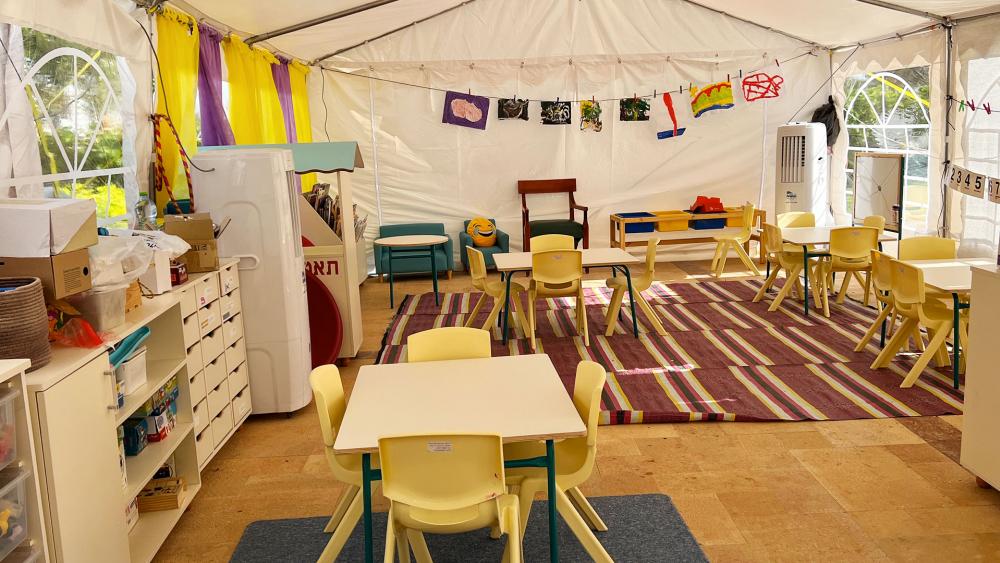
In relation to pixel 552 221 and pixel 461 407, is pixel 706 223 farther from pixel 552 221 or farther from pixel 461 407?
pixel 461 407

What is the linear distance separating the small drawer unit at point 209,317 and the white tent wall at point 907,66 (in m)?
6.64

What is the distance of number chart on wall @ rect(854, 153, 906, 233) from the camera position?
8.05 meters

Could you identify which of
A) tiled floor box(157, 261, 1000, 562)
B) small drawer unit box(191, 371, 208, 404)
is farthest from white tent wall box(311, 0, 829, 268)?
small drawer unit box(191, 371, 208, 404)

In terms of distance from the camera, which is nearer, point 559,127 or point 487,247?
point 487,247

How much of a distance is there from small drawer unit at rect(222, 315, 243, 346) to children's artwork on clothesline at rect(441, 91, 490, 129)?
19.0ft

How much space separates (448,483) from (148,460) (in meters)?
1.67

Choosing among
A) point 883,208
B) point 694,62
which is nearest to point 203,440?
point 883,208

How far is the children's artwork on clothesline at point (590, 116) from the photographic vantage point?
407 inches

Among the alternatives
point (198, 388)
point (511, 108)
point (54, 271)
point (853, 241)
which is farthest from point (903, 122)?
point (54, 271)

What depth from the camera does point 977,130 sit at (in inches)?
288

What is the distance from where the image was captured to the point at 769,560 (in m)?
3.35

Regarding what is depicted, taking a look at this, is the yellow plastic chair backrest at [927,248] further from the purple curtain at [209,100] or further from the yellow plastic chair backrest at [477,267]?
the purple curtain at [209,100]

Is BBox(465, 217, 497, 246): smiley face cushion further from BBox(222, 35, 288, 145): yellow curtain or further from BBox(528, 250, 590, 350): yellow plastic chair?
BBox(528, 250, 590, 350): yellow plastic chair

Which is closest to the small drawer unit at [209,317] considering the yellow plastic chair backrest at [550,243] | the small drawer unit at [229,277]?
the small drawer unit at [229,277]
